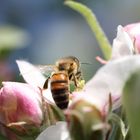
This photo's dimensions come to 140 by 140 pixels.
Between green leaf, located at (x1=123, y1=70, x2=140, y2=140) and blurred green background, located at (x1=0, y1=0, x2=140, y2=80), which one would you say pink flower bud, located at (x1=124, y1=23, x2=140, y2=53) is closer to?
green leaf, located at (x1=123, y1=70, x2=140, y2=140)

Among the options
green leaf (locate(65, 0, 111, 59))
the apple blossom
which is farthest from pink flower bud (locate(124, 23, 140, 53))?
the apple blossom

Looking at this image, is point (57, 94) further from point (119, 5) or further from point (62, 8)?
point (119, 5)

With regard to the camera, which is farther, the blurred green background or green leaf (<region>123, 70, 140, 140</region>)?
the blurred green background

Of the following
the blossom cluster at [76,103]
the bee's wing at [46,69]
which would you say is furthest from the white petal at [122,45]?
the bee's wing at [46,69]

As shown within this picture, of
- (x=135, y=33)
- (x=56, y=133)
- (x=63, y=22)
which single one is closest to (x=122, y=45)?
(x=135, y=33)

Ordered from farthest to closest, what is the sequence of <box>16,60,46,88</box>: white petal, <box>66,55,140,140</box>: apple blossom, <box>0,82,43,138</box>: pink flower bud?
<box>16,60,46,88</box>: white petal < <box>0,82,43,138</box>: pink flower bud < <box>66,55,140,140</box>: apple blossom

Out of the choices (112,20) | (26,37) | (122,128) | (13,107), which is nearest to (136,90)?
(122,128)
